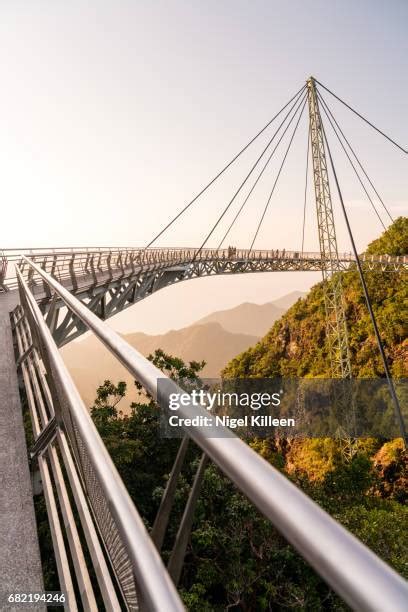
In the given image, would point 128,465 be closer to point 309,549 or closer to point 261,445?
point 309,549

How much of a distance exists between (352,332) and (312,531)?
50.9m

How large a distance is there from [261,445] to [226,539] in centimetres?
4122

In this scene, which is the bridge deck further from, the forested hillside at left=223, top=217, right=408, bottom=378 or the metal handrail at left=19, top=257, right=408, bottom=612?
the forested hillside at left=223, top=217, right=408, bottom=378

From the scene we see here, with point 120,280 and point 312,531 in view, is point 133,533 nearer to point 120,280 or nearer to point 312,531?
point 312,531

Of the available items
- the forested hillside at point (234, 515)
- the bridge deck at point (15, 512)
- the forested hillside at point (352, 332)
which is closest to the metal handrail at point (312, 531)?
the forested hillside at point (234, 515)

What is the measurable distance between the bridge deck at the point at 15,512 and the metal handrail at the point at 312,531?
5.12ft

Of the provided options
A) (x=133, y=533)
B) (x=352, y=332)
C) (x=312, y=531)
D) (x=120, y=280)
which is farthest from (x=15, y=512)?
(x=352, y=332)

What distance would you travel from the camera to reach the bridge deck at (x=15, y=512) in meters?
1.81

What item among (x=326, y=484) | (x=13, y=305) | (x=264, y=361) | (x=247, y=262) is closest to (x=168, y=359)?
(x=13, y=305)

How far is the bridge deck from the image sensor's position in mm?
1806

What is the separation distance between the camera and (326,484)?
2686cm

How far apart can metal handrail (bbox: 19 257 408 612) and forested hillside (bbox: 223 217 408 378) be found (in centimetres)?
4426

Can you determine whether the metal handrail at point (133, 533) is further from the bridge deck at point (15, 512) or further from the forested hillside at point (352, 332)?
the forested hillside at point (352, 332)

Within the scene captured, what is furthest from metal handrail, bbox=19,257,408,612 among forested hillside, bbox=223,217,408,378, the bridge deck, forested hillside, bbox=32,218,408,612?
forested hillside, bbox=223,217,408,378
